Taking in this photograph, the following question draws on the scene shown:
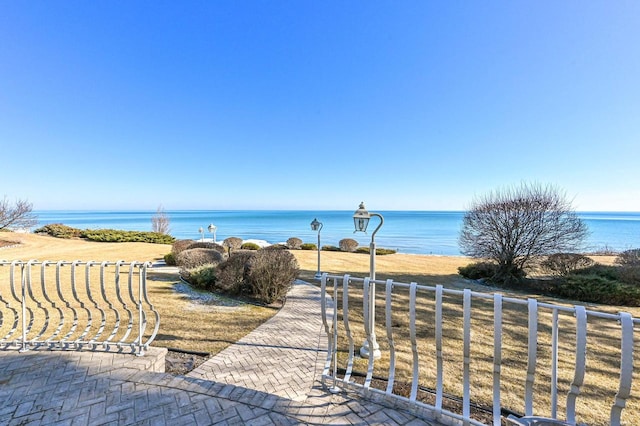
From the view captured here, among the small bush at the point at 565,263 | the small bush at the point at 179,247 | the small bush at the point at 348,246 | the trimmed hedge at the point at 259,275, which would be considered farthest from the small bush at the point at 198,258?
the small bush at the point at 348,246

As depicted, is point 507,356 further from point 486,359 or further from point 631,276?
point 631,276

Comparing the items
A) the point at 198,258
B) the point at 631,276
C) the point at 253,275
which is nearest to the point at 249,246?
the point at 198,258

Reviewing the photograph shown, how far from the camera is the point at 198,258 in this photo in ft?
31.2

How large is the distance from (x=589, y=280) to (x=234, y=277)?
11.2 m

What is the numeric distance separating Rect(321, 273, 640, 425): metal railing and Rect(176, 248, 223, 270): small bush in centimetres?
525

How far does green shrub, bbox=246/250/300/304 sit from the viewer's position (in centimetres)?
669

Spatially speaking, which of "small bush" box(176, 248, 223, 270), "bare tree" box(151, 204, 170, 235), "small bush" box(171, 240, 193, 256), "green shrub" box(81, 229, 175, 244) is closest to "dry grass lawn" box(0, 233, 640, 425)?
"small bush" box(176, 248, 223, 270)

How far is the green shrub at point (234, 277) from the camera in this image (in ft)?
23.7

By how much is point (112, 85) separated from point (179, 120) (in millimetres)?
5441

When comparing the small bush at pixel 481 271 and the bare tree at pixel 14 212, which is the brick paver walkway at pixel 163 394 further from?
the bare tree at pixel 14 212

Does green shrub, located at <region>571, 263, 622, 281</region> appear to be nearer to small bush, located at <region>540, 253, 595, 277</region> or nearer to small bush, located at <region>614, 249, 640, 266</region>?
small bush, located at <region>540, 253, 595, 277</region>

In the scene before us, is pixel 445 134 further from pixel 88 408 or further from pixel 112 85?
pixel 88 408

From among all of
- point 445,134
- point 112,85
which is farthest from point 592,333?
point 112,85

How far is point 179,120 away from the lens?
17734mm
